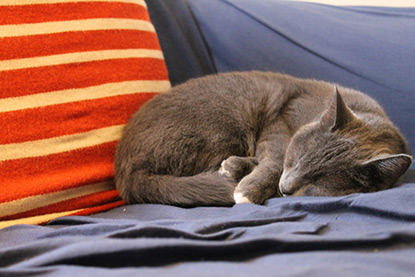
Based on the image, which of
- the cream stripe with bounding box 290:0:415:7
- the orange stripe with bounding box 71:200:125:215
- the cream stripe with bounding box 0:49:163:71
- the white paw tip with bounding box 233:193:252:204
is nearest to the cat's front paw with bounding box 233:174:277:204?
the white paw tip with bounding box 233:193:252:204

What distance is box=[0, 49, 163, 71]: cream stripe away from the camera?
48.7 inches

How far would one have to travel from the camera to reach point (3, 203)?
3.78ft

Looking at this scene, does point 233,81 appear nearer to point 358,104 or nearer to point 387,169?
point 358,104

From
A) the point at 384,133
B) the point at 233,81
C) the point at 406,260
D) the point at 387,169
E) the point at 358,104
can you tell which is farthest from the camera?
the point at 233,81

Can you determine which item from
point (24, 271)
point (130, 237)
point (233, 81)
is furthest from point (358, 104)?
point (24, 271)

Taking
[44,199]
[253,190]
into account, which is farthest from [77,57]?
[253,190]

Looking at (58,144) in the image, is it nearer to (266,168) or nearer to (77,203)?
(77,203)

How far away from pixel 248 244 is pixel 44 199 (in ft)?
2.33

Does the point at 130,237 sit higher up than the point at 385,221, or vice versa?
the point at 130,237

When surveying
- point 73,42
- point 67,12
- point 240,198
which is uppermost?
point 67,12

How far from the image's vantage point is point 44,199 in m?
1.23

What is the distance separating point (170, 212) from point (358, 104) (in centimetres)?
79

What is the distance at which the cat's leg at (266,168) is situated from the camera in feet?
4.13

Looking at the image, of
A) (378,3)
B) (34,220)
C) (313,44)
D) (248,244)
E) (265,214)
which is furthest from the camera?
(378,3)
